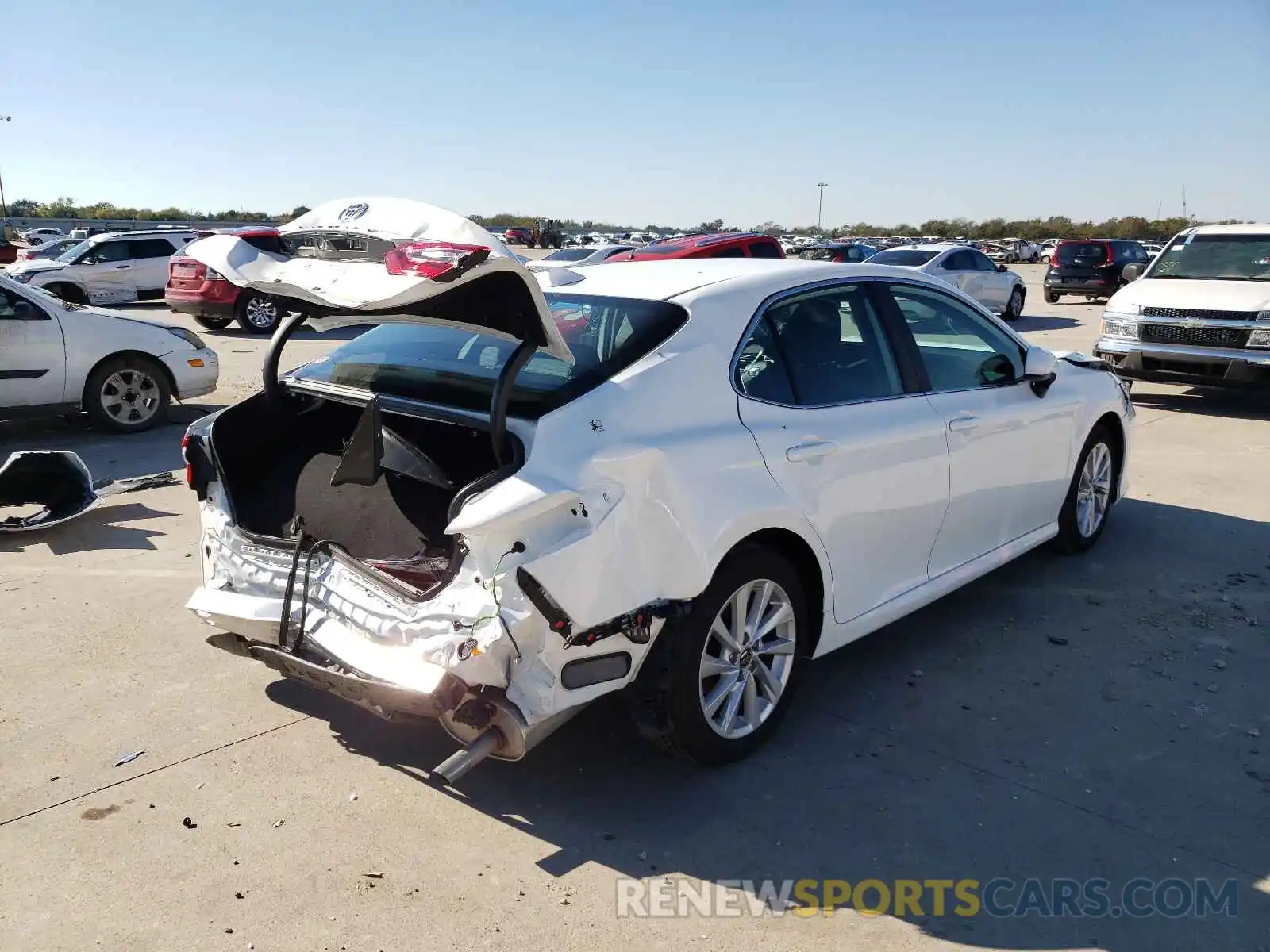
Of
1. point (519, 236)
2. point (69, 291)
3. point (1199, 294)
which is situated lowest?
point (1199, 294)

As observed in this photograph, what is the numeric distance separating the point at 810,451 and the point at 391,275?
1569 millimetres

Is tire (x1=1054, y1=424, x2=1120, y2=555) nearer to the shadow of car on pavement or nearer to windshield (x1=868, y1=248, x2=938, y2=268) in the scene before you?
the shadow of car on pavement

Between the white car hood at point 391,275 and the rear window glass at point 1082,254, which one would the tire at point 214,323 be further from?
the rear window glass at point 1082,254

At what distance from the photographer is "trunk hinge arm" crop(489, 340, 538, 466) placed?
10.3ft

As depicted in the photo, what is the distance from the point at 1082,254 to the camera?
2639 cm

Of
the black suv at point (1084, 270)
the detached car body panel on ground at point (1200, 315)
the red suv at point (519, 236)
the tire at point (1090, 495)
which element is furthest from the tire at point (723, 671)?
the red suv at point (519, 236)

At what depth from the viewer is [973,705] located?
4.15 m

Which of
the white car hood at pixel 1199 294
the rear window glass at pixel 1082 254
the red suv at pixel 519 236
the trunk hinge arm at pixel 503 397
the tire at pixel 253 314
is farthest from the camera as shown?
the red suv at pixel 519 236

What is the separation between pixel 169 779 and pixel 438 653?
4.18 feet

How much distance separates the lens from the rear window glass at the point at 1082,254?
2633 centimetres

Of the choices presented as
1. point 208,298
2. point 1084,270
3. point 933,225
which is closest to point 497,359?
point 208,298

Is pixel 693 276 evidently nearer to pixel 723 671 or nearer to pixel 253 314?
pixel 723 671

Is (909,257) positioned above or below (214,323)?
above

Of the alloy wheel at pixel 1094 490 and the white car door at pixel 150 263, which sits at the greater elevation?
the white car door at pixel 150 263
